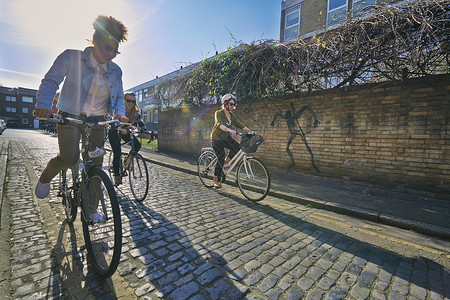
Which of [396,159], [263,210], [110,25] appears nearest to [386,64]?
[396,159]

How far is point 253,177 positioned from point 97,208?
9.96ft

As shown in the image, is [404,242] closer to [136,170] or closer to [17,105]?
[136,170]

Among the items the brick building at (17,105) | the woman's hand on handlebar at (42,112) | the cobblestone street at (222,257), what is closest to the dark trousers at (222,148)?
the cobblestone street at (222,257)

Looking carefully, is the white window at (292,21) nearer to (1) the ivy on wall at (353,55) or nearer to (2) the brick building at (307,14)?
(2) the brick building at (307,14)

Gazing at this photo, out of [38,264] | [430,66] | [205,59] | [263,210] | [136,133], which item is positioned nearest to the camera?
[38,264]

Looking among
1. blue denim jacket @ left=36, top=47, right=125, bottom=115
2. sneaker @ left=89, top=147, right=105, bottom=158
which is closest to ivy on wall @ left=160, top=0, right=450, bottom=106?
blue denim jacket @ left=36, top=47, right=125, bottom=115

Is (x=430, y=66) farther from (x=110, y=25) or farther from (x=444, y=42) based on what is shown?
(x=110, y=25)

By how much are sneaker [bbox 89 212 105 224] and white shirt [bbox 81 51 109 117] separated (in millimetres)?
1157

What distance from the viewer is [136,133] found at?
4.26 metres

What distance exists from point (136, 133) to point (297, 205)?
136 inches

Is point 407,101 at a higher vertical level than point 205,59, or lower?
lower

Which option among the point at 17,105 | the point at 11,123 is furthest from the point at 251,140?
the point at 17,105

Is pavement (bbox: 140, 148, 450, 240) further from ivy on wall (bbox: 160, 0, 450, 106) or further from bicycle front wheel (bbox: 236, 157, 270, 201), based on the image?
ivy on wall (bbox: 160, 0, 450, 106)

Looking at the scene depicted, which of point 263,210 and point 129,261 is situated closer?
point 129,261
